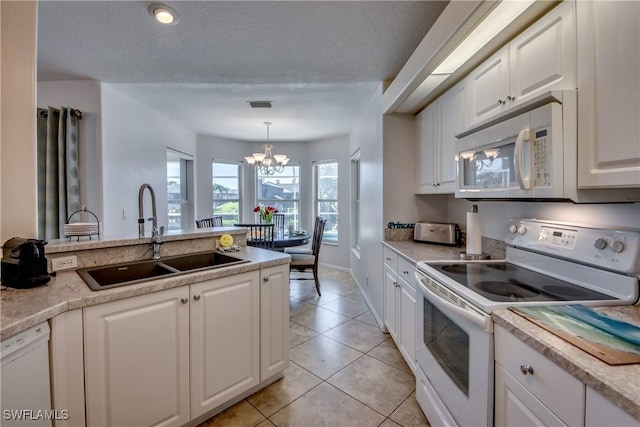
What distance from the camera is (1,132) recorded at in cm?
138

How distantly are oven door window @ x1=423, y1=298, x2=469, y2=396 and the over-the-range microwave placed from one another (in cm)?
72

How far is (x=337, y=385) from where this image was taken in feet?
6.59

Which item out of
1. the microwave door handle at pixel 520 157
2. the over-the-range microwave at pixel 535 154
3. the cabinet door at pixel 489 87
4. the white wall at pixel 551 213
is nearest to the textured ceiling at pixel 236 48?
the cabinet door at pixel 489 87

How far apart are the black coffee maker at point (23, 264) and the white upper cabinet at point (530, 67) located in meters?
2.37

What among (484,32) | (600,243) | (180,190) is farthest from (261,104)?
(600,243)

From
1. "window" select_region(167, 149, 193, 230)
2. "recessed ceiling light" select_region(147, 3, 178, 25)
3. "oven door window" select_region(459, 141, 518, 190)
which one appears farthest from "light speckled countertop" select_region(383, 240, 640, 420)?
"window" select_region(167, 149, 193, 230)

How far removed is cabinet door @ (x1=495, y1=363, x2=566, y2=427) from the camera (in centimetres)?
85

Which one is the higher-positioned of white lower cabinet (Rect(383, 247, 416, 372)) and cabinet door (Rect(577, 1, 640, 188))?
cabinet door (Rect(577, 1, 640, 188))

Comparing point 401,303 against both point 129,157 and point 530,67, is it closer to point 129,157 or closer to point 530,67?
point 530,67

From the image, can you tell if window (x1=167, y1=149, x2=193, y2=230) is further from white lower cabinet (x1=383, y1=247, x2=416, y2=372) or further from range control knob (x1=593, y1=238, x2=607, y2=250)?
range control knob (x1=593, y1=238, x2=607, y2=250)

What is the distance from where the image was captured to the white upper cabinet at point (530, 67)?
1188 millimetres

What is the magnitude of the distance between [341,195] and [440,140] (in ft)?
9.46

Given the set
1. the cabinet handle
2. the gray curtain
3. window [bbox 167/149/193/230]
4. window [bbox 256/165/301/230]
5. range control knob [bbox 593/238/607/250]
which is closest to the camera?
the cabinet handle

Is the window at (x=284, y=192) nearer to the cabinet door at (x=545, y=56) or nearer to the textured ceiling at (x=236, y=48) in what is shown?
the textured ceiling at (x=236, y=48)
